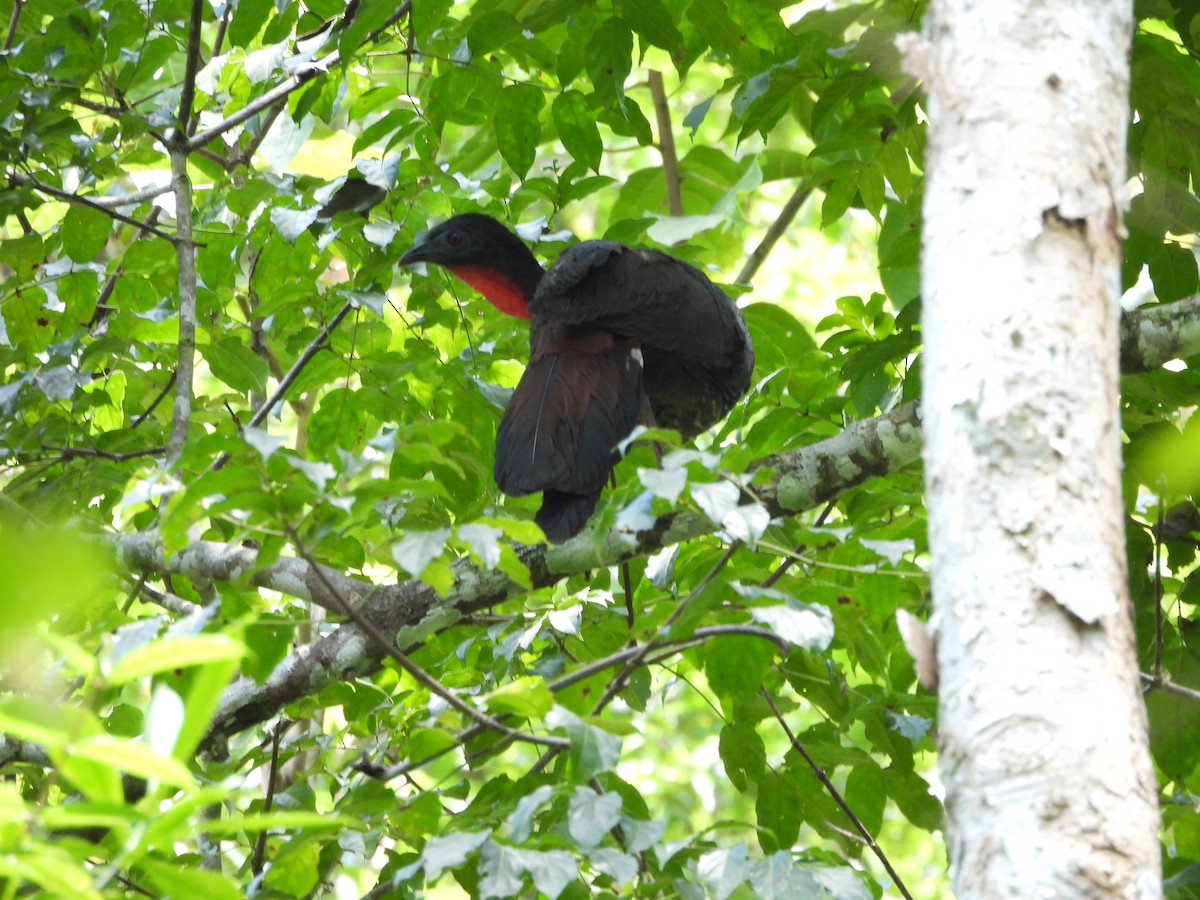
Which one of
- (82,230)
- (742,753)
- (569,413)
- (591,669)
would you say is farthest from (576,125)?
(591,669)

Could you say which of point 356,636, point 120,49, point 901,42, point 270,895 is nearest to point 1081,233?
point 901,42

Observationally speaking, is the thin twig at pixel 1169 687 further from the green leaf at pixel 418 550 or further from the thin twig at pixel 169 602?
the thin twig at pixel 169 602

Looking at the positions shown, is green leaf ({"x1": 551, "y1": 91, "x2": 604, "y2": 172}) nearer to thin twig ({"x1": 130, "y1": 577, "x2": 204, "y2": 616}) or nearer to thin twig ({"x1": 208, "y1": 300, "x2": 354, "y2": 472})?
thin twig ({"x1": 208, "y1": 300, "x2": 354, "y2": 472})

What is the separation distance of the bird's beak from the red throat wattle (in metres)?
0.24

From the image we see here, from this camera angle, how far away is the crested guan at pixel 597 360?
10.3ft

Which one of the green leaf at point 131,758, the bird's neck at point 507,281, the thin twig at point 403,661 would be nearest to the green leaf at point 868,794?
the thin twig at point 403,661

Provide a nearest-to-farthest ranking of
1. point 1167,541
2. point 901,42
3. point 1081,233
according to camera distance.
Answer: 1. point 1081,233
2. point 901,42
3. point 1167,541

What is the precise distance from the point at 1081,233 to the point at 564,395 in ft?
6.73

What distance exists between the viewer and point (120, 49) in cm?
A: 333

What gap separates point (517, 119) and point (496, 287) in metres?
1.29

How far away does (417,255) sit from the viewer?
404cm

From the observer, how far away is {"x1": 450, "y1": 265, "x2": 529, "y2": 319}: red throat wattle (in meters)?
4.36

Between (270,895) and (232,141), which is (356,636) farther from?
(232,141)

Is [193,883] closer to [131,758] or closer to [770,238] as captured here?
[131,758]
